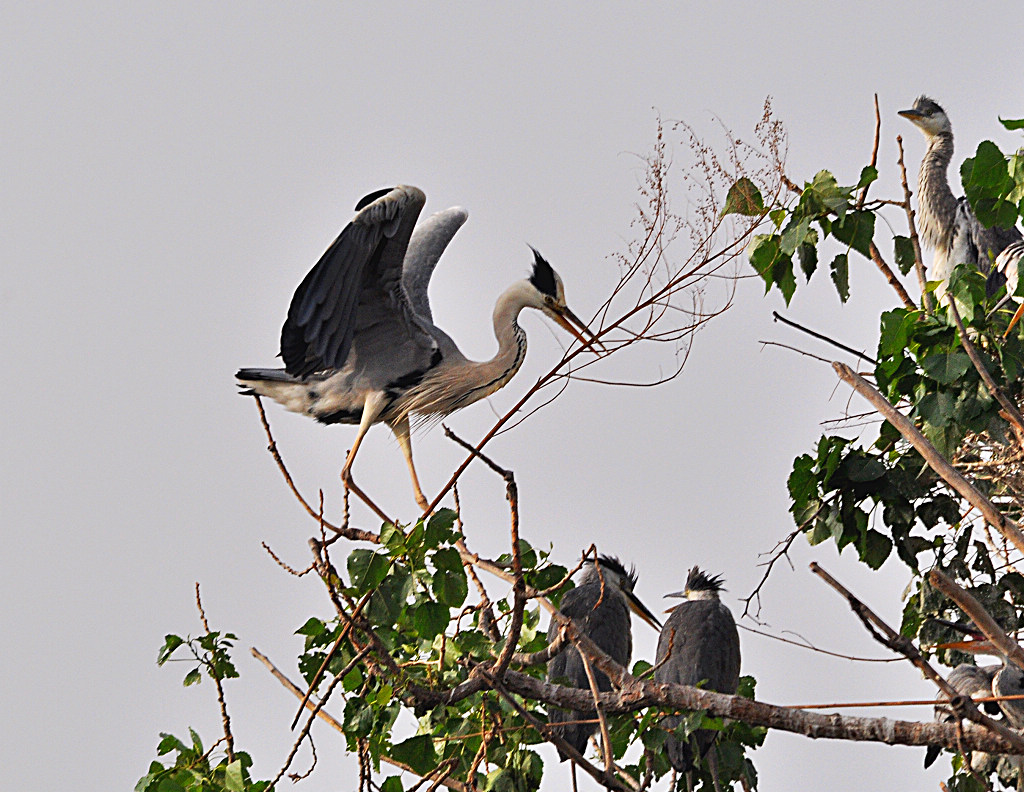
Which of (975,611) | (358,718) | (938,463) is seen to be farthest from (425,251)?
(975,611)

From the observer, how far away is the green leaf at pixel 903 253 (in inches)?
147

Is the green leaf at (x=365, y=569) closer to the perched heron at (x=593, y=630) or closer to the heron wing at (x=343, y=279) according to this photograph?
the perched heron at (x=593, y=630)

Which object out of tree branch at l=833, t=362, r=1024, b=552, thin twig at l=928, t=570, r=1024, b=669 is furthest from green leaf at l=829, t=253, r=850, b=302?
thin twig at l=928, t=570, r=1024, b=669

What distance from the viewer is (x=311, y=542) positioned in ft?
8.09

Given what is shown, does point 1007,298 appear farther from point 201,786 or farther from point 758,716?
point 201,786

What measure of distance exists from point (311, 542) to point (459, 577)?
1.10ft

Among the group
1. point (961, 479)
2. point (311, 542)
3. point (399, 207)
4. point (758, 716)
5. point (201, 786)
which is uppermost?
point (399, 207)

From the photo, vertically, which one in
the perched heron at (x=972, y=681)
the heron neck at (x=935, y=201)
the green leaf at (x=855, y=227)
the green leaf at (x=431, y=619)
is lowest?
the green leaf at (x=431, y=619)

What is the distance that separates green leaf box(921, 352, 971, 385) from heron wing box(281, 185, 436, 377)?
2.13 m

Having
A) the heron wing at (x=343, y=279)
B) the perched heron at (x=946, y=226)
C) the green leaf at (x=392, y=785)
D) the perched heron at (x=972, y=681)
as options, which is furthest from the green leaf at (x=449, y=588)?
the perched heron at (x=946, y=226)

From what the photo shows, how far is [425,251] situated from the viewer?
5906 mm

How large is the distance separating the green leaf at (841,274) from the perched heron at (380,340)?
1.68 metres

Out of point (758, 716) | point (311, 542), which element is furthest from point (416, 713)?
point (758, 716)

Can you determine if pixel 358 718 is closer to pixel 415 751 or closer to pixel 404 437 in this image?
pixel 415 751
